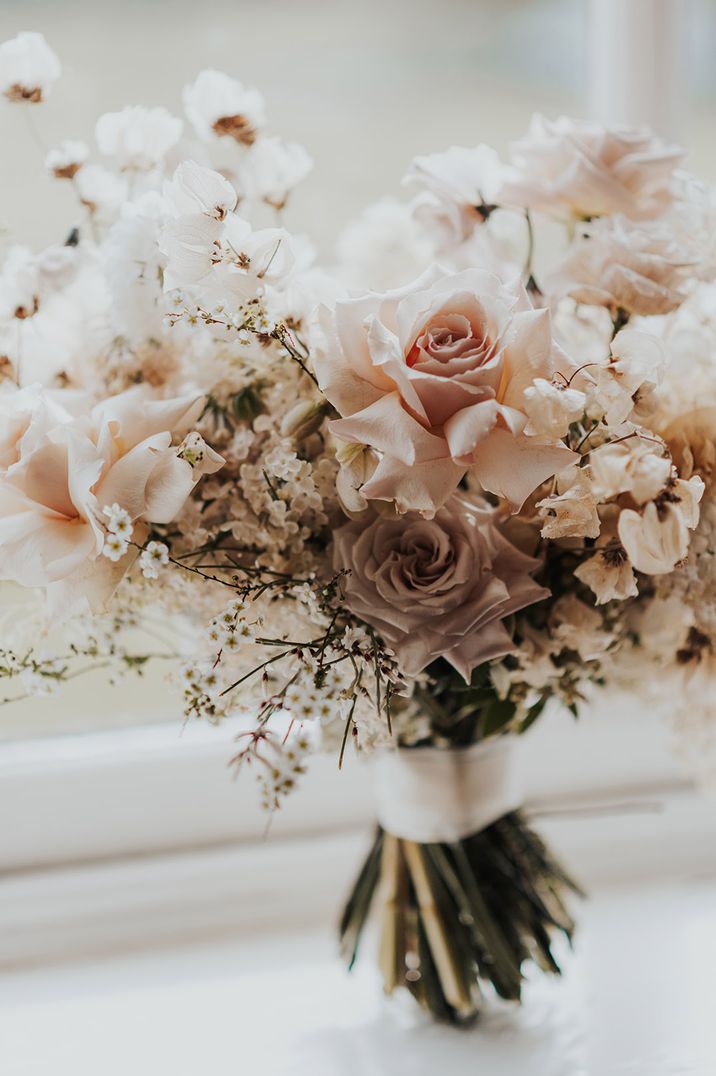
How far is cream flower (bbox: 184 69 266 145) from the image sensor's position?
73cm

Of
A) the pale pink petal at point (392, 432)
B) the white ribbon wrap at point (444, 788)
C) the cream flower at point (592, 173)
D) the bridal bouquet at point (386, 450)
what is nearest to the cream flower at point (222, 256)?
the bridal bouquet at point (386, 450)

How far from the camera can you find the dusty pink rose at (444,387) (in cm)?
58

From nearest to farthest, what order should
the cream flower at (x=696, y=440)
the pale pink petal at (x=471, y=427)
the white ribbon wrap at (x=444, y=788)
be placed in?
the pale pink petal at (x=471, y=427)
the cream flower at (x=696, y=440)
the white ribbon wrap at (x=444, y=788)

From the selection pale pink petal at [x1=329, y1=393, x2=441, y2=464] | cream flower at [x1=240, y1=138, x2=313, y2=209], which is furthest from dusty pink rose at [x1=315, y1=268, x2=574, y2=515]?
cream flower at [x1=240, y1=138, x2=313, y2=209]

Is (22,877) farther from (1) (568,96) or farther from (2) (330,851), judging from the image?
(1) (568,96)

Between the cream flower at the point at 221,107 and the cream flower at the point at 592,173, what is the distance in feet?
0.62

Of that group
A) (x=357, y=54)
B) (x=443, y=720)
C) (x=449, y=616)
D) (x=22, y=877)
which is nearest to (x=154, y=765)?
(x=22, y=877)

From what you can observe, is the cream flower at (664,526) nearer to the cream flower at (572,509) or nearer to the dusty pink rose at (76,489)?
the cream flower at (572,509)

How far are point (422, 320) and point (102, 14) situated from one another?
65 cm

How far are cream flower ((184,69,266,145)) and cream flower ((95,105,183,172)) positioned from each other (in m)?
0.02

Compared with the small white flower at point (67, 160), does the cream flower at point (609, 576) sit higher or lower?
lower

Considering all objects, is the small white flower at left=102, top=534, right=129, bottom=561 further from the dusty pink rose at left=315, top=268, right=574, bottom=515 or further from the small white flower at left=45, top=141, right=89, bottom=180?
the small white flower at left=45, top=141, right=89, bottom=180

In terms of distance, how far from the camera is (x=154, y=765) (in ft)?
3.55

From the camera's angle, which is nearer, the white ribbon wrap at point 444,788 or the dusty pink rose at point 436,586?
the dusty pink rose at point 436,586
